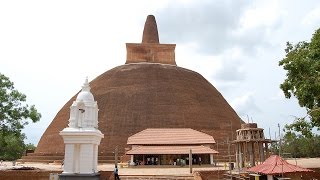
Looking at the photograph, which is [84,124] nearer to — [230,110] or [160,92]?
[160,92]

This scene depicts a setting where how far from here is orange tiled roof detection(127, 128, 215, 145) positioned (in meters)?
34.5

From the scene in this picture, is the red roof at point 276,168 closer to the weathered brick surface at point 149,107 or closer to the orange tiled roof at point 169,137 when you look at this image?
the orange tiled roof at point 169,137

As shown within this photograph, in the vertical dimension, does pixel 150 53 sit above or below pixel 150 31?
below

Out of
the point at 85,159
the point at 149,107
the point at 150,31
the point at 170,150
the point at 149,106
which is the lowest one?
the point at 85,159

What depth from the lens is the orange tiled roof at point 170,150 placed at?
3259 centimetres

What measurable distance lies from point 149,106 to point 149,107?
17cm

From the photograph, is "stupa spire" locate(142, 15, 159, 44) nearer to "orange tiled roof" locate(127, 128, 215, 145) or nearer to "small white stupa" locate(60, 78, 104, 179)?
"orange tiled roof" locate(127, 128, 215, 145)

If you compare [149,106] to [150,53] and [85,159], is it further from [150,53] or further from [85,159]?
[85,159]

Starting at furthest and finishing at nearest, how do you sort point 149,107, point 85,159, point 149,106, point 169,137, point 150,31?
point 150,31 → point 149,106 → point 149,107 → point 169,137 → point 85,159

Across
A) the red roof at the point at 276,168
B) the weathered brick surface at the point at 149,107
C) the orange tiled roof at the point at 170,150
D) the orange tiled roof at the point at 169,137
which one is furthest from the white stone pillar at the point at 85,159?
the weathered brick surface at the point at 149,107

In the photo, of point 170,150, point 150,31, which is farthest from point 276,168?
point 150,31

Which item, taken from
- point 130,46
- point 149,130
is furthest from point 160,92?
point 130,46

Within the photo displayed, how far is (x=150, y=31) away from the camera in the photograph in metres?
58.0

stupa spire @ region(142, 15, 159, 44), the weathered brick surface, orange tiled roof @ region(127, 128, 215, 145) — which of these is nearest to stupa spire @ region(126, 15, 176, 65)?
stupa spire @ region(142, 15, 159, 44)
